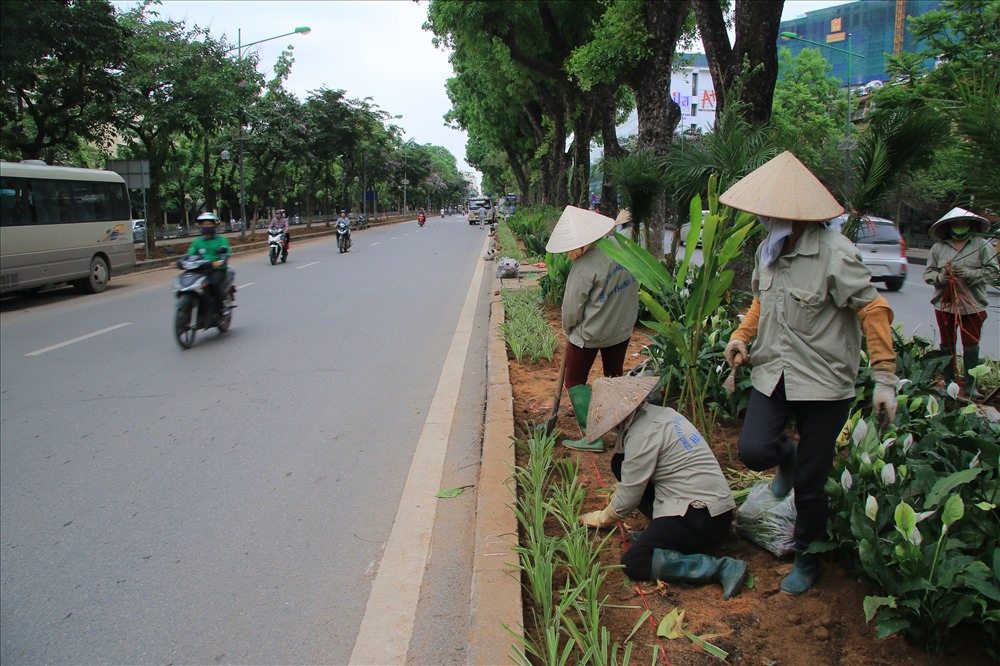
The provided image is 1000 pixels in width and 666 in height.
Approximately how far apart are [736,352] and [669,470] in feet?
1.92

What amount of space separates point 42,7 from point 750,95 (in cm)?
1366

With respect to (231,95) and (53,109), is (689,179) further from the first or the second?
(231,95)

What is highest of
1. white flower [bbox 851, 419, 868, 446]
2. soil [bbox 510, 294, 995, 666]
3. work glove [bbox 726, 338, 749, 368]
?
work glove [bbox 726, 338, 749, 368]

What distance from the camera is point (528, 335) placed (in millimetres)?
7094

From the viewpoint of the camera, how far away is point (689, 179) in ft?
20.2

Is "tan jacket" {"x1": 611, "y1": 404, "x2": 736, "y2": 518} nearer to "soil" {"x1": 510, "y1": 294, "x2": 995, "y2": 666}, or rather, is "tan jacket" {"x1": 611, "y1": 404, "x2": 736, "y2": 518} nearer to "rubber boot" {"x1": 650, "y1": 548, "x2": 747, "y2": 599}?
"rubber boot" {"x1": 650, "y1": 548, "x2": 747, "y2": 599}

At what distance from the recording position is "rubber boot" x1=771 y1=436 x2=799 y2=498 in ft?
9.73

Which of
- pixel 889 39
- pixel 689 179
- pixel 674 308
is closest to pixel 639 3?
pixel 689 179

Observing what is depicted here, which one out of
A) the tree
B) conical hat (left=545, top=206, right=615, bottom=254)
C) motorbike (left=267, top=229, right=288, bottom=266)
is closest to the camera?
conical hat (left=545, top=206, right=615, bottom=254)

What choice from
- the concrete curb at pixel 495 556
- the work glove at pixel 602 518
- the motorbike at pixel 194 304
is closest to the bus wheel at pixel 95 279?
the motorbike at pixel 194 304

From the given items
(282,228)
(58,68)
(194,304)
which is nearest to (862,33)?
(282,228)

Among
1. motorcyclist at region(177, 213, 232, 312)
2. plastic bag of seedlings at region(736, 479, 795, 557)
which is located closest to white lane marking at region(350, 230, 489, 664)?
plastic bag of seedlings at region(736, 479, 795, 557)

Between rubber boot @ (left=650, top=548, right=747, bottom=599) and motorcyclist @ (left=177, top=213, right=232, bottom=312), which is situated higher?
motorcyclist @ (left=177, top=213, right=232, bottom=312)

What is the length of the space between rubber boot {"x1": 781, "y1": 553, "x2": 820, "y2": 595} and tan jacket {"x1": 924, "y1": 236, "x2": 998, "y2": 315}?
133 inches
